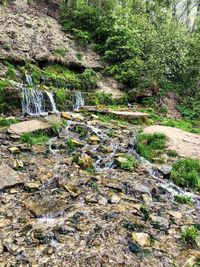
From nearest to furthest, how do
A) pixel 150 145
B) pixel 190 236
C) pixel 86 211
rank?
pixel 190 236 → pixel 86 211 → pixel 150 145

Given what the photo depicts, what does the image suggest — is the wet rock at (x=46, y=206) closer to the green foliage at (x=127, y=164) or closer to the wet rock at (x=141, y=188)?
the wet rock at (x=141, y=188)

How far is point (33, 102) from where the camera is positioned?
12609 millimetres

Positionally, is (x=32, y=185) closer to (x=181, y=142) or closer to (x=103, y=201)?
(x=103, y=201)

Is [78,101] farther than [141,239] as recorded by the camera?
Yes

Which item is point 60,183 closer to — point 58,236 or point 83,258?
point 58,236

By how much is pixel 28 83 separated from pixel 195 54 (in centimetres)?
1069

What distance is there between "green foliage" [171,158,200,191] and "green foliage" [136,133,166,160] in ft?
3.16

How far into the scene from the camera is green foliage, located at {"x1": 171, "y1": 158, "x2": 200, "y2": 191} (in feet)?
23.0

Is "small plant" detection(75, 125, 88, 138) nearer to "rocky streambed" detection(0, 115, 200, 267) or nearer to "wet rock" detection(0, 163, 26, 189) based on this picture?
"rocky streambed" detection(0, 115, 200, 267)

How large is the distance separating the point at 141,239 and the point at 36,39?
1691cm

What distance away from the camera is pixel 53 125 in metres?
9.91

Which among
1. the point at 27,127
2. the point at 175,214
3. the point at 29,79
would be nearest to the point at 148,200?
the point at 175,214

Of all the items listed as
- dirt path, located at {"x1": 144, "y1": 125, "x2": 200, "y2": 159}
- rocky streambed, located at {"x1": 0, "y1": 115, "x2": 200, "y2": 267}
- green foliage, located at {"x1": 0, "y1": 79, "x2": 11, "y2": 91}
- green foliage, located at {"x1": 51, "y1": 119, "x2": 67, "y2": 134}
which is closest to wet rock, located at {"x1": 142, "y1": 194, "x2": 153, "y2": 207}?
rocky streambed, located at {"x1": 0, "y1": 115, "x2": 200, "y2": 267}

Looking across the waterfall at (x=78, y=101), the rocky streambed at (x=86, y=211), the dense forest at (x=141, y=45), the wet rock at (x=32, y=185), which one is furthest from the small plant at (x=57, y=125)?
the dense forest at (x=141, y=45)
